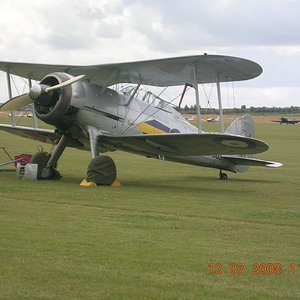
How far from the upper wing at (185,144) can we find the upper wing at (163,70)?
1.43 m

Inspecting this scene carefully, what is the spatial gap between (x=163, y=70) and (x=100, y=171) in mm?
2882

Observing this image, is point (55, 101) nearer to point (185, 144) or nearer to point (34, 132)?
point (185, 144)

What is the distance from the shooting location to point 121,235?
7.44 m

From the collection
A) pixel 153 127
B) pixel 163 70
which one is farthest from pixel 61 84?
pixel 153 127

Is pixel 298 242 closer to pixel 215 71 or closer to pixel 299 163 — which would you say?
pixel 215 71

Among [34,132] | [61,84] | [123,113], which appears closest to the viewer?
[61,84]

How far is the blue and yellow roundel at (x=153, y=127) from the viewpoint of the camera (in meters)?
15.4

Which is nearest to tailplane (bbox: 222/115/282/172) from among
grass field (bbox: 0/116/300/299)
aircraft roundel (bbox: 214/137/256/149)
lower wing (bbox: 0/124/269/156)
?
lower wing (bbox: 0/124/269/156)

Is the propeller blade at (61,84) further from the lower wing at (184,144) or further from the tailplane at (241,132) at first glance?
the tailplane at (241,132)

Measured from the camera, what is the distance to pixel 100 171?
13594mm

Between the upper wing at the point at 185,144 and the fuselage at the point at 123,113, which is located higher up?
the fuselage at the point at 123,113

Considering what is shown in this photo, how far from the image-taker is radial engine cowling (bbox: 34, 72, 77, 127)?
13.7 m

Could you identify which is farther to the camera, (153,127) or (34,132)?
(34,132)

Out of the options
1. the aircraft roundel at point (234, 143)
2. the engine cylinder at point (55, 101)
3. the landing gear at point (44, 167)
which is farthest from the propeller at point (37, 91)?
the aircraft roundel at point (234, 143)
